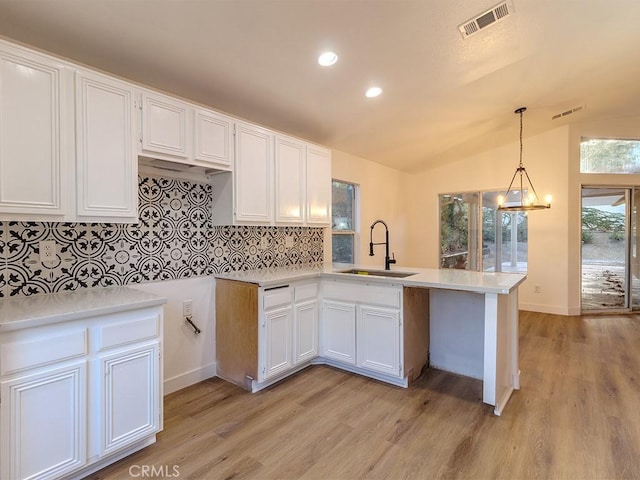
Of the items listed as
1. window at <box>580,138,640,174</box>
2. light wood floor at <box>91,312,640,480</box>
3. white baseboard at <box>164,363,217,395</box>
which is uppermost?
window at <box>580,138,640,174</box>

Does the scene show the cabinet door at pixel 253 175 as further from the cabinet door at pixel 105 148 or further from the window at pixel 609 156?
the window at pixel 609 156

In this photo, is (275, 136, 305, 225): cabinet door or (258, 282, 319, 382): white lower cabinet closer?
(258, 282, 319, 382): white lower cabinet

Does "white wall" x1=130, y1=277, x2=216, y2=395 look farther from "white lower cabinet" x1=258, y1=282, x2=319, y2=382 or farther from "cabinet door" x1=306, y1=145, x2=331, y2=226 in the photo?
"cabinet door" x1=306, y1=145, x2=331, y2=226

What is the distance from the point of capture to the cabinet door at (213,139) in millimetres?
2473

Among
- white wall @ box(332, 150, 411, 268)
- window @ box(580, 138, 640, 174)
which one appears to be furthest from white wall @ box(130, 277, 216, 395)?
window @ box(580, 138, 640, 174)

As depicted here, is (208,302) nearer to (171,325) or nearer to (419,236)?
(171,325)

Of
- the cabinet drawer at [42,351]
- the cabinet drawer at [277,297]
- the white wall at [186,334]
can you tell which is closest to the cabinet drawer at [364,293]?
the cabinet drawer at [277,297]

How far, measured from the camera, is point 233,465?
185 cm

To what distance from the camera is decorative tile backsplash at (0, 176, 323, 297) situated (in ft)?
6.46

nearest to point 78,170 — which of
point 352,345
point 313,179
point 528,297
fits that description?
point 313,179

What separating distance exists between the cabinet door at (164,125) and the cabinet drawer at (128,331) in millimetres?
1079

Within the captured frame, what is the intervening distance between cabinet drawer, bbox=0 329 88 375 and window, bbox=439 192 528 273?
5.81m

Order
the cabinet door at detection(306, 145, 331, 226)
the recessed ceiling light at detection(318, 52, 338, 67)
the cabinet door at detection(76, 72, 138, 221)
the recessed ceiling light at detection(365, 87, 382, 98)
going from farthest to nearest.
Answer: the cabinet door at detection(306, 145, 331, 226)
the recessed ceiling light at detection(365, 87, 382, 98)
the recessed ceiling light at detection(318, 52, 338, 67)
the cabinet door at detection(76, 72, 138, 221)

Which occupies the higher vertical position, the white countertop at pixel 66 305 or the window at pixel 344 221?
the window at pixel 344 221
